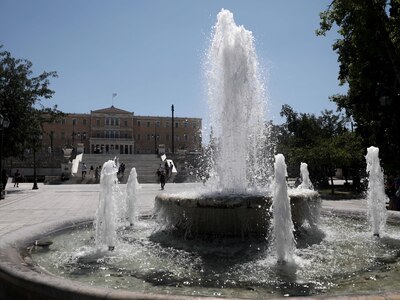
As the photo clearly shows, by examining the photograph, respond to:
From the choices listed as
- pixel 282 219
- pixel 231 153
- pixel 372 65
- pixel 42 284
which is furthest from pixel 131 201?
pixel 372 65

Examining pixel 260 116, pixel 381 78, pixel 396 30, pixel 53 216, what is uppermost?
pixel 396 30

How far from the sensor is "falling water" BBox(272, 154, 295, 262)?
17.2 feet

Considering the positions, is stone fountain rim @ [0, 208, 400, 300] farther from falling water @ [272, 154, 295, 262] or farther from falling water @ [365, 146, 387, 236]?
falling water @ [365, 146, 387, 236]

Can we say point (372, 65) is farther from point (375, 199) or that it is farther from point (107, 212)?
point (107, 212)

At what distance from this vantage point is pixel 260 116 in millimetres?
8836

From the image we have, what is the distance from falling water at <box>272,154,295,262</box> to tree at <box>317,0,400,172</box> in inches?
378

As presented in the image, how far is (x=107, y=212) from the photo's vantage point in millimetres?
6418

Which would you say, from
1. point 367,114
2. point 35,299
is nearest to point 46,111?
point 367,114

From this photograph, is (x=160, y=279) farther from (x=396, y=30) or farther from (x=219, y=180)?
(x=396, y=30)

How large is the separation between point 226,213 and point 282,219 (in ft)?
3.06

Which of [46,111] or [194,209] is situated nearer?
[194,209]

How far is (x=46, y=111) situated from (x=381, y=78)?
1990 centimetres

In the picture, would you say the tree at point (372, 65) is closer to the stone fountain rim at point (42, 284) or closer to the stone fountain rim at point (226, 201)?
the stone fountain rim at point (226, 201)

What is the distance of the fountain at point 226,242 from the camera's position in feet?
13.7
